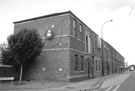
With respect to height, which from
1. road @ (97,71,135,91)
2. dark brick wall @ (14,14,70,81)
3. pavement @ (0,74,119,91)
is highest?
dark brick wall @ (14,14,70,81)

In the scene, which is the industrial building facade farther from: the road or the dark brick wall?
the road

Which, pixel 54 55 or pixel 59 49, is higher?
pixel 59 49

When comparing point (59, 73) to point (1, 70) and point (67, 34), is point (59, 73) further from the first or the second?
point (1, 70)

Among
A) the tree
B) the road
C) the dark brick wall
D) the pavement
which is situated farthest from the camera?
the dark brick wall

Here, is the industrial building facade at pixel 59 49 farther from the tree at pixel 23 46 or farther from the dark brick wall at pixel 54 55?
the tree at pixel 23 46

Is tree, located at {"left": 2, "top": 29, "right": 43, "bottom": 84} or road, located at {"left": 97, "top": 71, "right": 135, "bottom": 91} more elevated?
→ tree, located at {"left": 2, "top": 29, "right": 43, "bottom": 84}

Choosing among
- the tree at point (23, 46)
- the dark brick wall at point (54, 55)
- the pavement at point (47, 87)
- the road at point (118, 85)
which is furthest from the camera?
the dark brick wall at point (54, 55)

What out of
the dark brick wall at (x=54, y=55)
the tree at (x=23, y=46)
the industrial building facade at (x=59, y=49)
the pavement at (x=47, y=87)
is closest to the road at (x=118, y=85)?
the pavement at (x=47, y=87)

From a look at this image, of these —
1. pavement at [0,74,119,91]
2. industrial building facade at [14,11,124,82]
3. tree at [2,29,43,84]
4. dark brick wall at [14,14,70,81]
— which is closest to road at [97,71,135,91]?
pavement at [0,74,119,91]

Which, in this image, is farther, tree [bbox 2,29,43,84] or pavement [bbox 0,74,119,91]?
tree [bbox 2,29,43,84]

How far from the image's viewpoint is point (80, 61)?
904 inches

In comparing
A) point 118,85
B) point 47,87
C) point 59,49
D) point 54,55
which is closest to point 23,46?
point 54,55

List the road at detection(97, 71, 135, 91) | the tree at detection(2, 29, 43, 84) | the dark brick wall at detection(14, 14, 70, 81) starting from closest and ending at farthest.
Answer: the road at detection(97, 71, 135, 91) < the tree at detection(2, 29, 43, 84) < the dark brick wall at detection(14, 14, 70, 81)

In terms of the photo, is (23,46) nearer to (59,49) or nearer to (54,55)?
(54,55)
